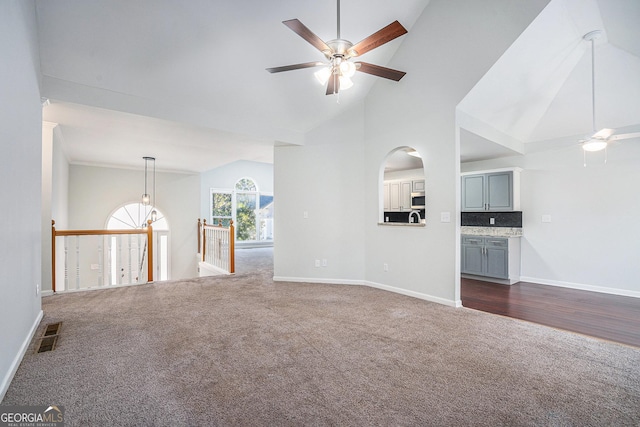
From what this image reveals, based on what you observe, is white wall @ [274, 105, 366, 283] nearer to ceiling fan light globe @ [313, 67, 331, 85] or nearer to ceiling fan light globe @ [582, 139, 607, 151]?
ceiling fan light globe @ [313, 67, 331, 85]

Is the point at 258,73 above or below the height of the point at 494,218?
above

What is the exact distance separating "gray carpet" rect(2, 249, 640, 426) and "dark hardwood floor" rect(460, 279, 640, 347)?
0.38 meters

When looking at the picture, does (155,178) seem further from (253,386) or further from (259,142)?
(253,386)

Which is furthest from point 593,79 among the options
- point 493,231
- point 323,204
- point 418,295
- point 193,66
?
point 193,66

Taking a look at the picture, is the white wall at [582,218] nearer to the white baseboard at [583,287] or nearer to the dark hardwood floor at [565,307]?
the white baseboard at [583,287]

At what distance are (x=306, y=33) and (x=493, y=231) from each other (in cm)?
532

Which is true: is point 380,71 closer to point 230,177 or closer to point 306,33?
point 306,33

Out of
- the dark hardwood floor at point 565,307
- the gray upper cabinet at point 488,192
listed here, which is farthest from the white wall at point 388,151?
the gray upper cabinet at point 488,192

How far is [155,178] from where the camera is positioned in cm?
828

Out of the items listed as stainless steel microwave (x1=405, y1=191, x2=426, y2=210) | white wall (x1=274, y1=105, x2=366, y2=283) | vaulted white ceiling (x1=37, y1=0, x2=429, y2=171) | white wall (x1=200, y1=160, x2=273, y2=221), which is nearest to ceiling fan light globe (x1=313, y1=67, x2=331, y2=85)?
vaulted white ceiling (x1=37, y1=0, x2=429, y2=171)

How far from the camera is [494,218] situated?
589 cm

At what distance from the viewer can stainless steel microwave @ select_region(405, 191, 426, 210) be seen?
6.77 meters

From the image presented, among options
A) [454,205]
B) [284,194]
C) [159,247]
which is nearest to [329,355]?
[454,205]

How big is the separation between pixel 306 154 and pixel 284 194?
0.81m
